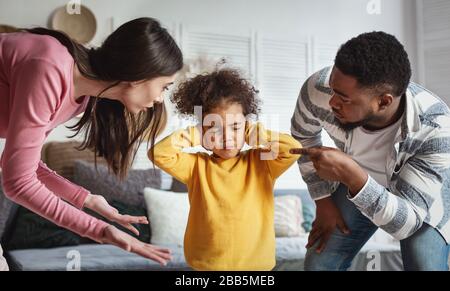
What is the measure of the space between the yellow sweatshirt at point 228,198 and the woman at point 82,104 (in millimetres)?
86

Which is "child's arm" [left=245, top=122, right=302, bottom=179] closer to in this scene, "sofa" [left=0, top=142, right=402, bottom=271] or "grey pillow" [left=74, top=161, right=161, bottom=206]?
"sofa" [left=0, top=142, right=402, bottom=271]

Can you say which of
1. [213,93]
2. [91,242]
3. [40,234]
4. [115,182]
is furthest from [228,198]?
[40,234]

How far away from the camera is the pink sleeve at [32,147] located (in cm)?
116

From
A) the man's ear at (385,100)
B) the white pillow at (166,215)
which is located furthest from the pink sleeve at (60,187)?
the man's ear at (385,100)

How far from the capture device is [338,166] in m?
1.30

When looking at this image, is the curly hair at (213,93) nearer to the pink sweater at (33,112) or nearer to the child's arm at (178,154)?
the child's arm at (178,154)

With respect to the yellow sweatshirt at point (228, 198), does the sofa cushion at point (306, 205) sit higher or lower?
lower

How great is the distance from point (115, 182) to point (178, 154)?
15.8 inches

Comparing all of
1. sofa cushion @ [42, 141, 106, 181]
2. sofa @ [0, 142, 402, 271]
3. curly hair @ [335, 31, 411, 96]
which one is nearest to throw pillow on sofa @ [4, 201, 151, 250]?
sofa @ [0, 142, 402, 271]

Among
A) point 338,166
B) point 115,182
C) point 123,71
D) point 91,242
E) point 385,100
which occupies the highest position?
point 123,71

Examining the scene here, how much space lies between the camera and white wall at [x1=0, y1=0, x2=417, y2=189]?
4.77ft

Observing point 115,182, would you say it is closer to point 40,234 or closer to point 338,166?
point 40,234

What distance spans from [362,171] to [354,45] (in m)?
0.29
